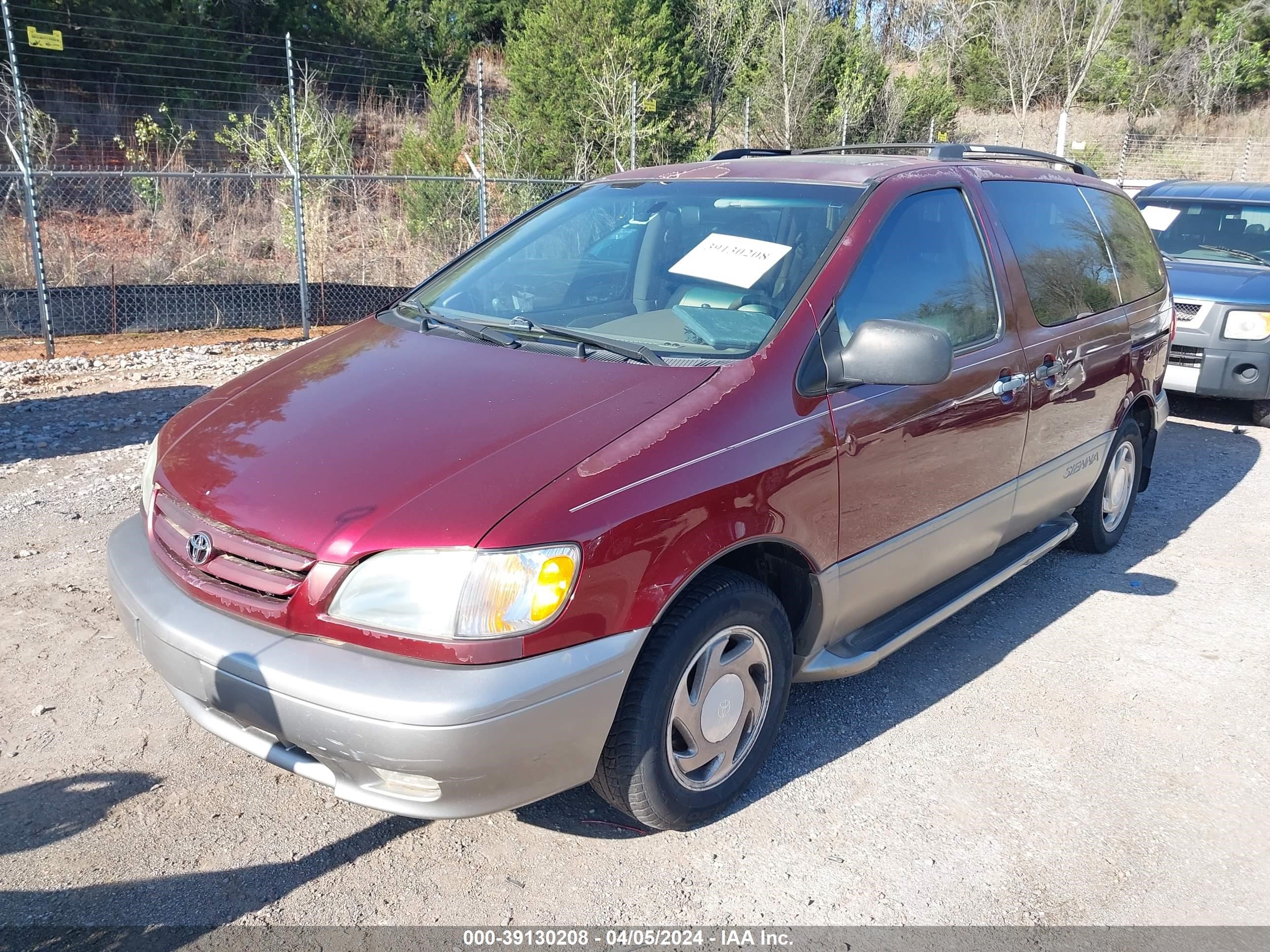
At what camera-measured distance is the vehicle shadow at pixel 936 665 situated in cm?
309

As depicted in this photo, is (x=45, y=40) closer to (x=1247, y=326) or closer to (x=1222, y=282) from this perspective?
(x=1222, y=282)

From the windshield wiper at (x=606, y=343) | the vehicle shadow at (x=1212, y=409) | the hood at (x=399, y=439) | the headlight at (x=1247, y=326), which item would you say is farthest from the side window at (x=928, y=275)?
the vehicle shadow at (x=1212, y=409)

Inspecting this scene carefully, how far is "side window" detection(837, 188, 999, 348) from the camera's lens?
331 centimetres

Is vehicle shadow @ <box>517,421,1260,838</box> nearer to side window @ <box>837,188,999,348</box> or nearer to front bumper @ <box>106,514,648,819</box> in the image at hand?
front bumper @ <box>106,514,648,819</box>

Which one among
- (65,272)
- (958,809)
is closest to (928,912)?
(958,809)

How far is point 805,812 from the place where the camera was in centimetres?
306

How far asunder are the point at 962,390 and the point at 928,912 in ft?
5.74

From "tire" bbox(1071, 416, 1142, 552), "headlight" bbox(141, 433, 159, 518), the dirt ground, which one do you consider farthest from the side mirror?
the dirt ground

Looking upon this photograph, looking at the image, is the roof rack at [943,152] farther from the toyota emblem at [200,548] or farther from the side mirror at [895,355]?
the toyota emblem at [200,548]

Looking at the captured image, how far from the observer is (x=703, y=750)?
9.47 feet

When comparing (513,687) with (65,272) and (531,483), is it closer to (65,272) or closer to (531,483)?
(531,483)

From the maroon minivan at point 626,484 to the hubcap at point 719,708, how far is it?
0.04 feet

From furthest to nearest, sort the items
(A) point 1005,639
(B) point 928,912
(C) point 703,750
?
(A) point 1005,639 → (C) point 703,750 → (B) point 928,912

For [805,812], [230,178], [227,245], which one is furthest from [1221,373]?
[227,245]
